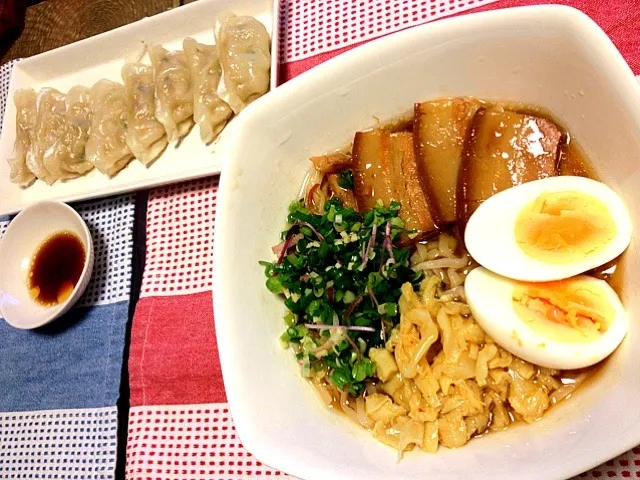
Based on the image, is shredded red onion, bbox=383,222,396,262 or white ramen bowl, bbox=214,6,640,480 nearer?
white ramen bowl, bbox=214,6,640,480

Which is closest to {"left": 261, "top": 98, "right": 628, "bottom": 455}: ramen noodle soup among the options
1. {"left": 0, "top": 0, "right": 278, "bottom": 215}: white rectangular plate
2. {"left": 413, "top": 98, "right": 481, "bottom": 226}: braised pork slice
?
{"left": 413, "top": 98, "right": 481, "bottom": 226}: braised pork slice

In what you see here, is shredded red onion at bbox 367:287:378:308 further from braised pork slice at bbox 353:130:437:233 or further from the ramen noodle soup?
braised pork slice at bbox 353:130:437:233

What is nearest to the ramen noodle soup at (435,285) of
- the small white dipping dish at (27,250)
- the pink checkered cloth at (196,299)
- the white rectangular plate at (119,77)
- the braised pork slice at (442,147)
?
the braised pork slice at (442,147)

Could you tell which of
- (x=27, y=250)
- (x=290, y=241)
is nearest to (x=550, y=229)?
(x=290, y=241)

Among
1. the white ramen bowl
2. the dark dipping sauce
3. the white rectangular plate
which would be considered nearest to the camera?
the white ramen bowl

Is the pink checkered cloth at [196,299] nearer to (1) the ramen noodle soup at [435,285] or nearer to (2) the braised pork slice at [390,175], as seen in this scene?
(1) the ramen noodle soup at [435,285]

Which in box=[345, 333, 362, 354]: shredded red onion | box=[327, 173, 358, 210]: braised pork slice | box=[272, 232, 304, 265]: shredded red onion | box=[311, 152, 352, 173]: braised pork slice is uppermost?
box=[311, 152, 352, 173]: braised pork slice

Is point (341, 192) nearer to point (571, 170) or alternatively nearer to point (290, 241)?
point (290, 241)
